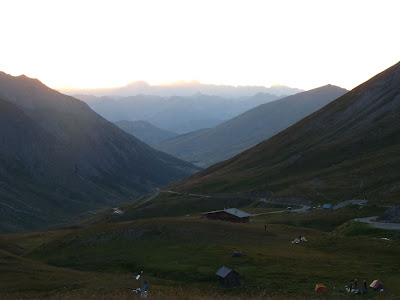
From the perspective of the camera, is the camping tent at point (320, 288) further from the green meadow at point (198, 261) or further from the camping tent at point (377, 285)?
the camping tent at point (377, 285)

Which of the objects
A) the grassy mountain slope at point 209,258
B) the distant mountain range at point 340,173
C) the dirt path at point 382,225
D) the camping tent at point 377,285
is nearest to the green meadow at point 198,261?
the grassy mountain slope at point 209,258

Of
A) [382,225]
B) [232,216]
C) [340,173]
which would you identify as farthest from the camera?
[340,173]

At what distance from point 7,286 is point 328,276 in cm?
4091

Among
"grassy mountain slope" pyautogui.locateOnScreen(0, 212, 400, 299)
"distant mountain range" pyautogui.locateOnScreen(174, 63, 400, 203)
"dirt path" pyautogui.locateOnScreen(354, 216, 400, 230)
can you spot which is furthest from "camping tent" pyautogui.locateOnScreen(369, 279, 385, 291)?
"distant mountain range" pyautogui.locateOnScreen(174, 63, 400, 203)

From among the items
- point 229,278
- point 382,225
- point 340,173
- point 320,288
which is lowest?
point 382,225

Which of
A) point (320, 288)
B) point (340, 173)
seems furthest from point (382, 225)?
point (340, 173)

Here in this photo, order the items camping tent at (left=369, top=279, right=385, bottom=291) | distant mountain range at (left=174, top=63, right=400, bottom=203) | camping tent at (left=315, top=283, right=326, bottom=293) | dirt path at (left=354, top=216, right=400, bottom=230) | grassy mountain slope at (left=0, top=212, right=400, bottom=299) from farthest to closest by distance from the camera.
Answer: distant mountain range at (left=174, top=63, right=400, bottom=203) < dirt path at (left=354, top=216, right=400, bottom=230) < grassy mountain slope at (left=0, top=212, right=400, bottom=299) < camping tent at (left=315, top=283, right=326, bottom=293) < camping tent at (left=369, top=279, right=385, bottom=291)

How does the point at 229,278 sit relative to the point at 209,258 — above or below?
above

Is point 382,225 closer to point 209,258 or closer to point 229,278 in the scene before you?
point 209,258

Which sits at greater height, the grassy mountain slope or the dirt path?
the grassy mountain slope

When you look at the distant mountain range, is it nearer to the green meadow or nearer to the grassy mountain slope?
the green meadow

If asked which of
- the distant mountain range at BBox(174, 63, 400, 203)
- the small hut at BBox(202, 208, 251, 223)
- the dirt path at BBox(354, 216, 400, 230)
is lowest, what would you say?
the dirt path at BBox(354, 216, 400, 230)

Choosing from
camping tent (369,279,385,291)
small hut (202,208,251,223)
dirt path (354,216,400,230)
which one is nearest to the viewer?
camping tent (369,279,385,291)

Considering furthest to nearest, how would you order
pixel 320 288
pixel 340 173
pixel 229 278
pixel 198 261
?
pixel 340 173, pixel 198 261, pixel 229 278, pixel 320 288
